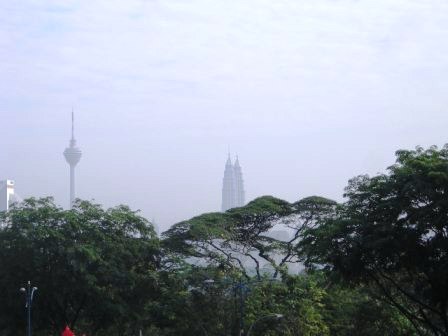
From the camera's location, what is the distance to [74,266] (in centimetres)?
4088

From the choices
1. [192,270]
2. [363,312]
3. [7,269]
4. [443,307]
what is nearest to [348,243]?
[443,307]

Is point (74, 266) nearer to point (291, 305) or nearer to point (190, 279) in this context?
point (190, 279)

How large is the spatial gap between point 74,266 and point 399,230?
20688 mm

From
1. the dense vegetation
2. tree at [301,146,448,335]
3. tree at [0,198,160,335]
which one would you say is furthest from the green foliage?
tree at [301,146,448,335]

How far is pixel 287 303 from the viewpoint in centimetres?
3900

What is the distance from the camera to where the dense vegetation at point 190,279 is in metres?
35.4

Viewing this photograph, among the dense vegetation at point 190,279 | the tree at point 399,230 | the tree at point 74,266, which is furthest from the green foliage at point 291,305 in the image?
the tree at point 399,230

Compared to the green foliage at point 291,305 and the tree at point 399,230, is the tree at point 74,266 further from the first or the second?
the tree at point 399,230

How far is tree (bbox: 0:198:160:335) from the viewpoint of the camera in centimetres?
4183

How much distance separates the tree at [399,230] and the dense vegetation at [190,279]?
412 mm

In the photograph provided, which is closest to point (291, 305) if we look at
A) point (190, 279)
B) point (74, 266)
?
point (190, 279)

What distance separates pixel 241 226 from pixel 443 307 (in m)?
20.2

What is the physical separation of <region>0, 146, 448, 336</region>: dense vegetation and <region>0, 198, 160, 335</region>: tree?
61mm

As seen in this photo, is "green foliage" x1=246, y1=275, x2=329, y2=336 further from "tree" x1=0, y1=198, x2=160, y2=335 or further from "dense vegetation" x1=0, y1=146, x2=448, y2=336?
"tree" x1=0, y1=198, x2=160, y2=335
